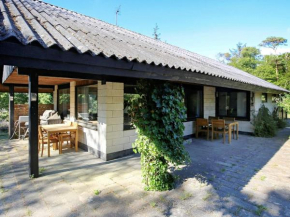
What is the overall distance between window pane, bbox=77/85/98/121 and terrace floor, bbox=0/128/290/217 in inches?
52.7

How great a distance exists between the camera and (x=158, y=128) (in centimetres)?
302

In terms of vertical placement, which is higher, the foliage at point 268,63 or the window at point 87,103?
the foliage at point 268,63

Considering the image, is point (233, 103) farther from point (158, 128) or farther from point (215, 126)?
point (158, 128)

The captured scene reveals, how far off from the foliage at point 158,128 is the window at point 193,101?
4.68 metres

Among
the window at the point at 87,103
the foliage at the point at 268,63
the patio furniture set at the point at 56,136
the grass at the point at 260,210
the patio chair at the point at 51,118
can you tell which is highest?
the foliage at the point at 268,63

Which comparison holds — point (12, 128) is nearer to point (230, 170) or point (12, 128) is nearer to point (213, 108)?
point (230, 170)

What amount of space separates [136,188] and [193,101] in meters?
5.61

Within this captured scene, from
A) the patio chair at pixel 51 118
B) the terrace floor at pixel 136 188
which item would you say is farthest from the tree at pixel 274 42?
the patio chair at pixel 51 118

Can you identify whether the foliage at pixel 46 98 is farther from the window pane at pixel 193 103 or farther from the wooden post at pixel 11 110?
the window pane at pixel 193 103

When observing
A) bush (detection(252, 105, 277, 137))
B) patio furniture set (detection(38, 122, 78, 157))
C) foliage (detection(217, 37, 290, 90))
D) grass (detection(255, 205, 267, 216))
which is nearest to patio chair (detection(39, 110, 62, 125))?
patio furniture set (detection(38, 122, 78, 157))

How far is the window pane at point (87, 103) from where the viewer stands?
5.43 meters

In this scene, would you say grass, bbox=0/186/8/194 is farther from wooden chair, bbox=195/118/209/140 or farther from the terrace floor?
wooden chair, bbox=195/118/209/140

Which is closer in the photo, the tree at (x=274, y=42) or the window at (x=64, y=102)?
the window at (x=64, y=102)

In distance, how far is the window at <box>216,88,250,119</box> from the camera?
28.0ft
